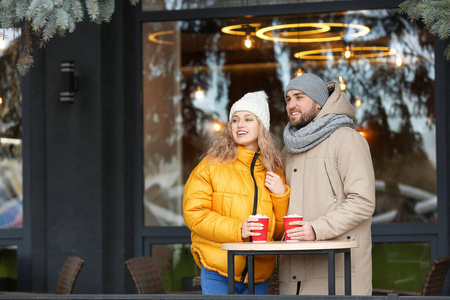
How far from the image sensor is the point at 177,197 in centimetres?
754

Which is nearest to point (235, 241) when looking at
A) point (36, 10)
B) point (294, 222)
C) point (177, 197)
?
point (294, 222)

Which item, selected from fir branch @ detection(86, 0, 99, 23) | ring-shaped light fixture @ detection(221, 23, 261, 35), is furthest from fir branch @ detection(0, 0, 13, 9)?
ring-shaped light fixture @ detection(221, 23, 261, 35)

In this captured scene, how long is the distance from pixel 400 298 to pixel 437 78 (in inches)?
161

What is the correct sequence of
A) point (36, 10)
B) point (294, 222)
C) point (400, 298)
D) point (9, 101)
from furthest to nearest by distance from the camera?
point (9, 101) < point (294, 222) < point (36, 10) < point (400, 298)

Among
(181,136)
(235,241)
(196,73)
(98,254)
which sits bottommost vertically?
(98,254)

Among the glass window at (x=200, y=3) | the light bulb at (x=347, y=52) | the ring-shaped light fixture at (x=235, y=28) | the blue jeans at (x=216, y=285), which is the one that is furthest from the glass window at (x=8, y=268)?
the light bulb at (x=347, y=52)

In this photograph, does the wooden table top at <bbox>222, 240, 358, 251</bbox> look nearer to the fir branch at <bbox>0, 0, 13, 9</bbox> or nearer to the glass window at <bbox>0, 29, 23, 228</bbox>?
the fir branch at <bbox>0, 0, 13, 9</bbox>

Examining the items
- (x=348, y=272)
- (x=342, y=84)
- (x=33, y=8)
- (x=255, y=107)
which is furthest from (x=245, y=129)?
(x=342, y=84)

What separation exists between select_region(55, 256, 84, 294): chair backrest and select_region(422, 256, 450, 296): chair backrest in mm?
2361

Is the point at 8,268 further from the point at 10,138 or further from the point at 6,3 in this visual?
the point at 6,3

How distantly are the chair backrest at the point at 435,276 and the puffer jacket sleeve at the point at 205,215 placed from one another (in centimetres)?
191

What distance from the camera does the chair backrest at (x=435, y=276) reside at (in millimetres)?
4879

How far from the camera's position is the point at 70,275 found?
526 cm

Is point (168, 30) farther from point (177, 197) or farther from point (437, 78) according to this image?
point (437, 78)
